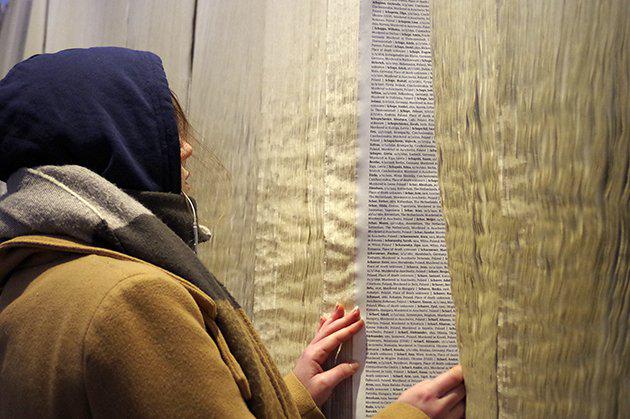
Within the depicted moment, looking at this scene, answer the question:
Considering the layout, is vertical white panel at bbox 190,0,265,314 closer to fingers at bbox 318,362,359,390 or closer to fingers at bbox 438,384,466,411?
fingers at bbox 318,362,359,390

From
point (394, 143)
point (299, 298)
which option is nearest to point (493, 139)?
point (394, 143)

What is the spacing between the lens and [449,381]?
1.04 metres

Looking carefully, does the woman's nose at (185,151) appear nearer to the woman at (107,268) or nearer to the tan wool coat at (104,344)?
the woman at (107,268)

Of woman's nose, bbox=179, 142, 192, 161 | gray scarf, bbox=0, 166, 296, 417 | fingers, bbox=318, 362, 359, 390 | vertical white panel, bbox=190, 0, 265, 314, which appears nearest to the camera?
gray scarf, bbox=0, 166, 296, 417

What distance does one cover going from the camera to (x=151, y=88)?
0.91 meters

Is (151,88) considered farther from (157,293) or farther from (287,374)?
(287,374)

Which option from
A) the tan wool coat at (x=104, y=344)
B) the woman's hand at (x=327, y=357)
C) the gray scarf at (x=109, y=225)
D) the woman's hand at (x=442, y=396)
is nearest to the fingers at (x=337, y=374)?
the woman's hand at (x=327, y=357)

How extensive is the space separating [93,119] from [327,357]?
0.58 meters

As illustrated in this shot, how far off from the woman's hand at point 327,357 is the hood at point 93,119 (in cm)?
42

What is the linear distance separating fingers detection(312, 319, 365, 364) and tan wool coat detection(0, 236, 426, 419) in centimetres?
40

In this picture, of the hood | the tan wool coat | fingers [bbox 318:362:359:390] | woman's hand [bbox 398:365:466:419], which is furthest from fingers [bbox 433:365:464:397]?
the hood

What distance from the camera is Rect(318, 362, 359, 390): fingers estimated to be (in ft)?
3.84

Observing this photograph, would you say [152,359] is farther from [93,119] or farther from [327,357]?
[327,357]

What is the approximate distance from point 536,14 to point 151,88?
48 centimetres
